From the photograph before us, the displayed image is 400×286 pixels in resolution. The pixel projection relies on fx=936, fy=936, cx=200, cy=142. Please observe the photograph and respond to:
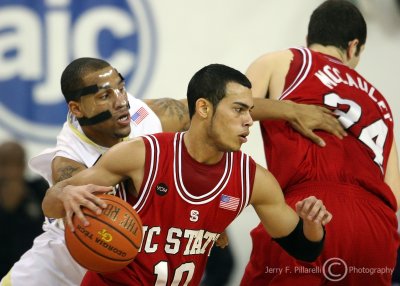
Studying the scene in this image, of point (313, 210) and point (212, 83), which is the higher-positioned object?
point (212, 83)

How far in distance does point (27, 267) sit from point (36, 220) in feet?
4.96

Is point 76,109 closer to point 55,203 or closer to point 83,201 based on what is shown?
point 55,203

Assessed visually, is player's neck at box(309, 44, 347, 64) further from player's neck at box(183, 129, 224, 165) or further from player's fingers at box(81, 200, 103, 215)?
player's fingers at box(81, 200, 103, 215)

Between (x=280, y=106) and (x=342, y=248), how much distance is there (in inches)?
32.7

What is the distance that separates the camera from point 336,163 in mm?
5145

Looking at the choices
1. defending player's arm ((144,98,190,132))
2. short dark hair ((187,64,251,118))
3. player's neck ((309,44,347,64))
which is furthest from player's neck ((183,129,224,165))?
player's neck ((309,44,347,64))

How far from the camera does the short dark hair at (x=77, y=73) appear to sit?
5.07 m

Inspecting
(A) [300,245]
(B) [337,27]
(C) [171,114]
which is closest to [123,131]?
(C) [171,114]

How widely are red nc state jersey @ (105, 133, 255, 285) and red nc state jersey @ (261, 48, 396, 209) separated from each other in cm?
75

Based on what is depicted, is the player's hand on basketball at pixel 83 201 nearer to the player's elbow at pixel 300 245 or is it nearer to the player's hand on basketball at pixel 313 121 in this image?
the player's elbow at pixel 300 245

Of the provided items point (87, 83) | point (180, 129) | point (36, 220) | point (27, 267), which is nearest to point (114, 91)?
point (87, 83)

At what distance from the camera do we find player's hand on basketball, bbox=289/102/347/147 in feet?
16.8

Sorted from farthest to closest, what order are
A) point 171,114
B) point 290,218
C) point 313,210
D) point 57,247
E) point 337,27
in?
point 171,114
point 337,27
point 57,247
point 290,218
point 313,210

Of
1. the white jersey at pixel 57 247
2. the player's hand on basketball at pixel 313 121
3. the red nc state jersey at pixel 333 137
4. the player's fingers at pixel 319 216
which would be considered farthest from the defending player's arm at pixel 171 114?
the player's fingers at pixel 319 216
